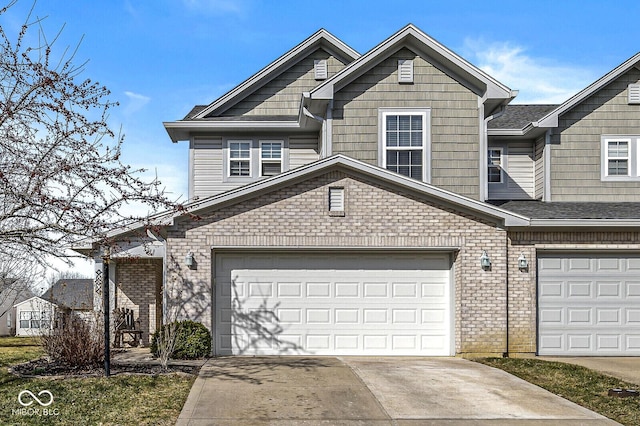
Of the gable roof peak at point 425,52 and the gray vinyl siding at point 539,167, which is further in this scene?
the gray vinyl siding at point 539,167

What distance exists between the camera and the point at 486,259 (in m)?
15.0

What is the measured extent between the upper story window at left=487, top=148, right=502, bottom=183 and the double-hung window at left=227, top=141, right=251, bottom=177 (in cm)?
705

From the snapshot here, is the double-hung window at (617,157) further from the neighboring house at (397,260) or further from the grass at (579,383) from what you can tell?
the grass at (579,383)

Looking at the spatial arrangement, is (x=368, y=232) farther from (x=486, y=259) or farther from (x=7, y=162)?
(x=7, y=162)

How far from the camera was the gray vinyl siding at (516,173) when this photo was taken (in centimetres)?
1922

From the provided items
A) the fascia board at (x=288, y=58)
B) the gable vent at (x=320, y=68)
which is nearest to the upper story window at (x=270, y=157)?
the fascia board at (x=288, y=58)

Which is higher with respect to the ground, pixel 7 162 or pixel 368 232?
pixel 7 162

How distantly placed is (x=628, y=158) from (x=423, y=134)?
5781mm

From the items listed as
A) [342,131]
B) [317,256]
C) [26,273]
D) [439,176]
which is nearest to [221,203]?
[317,256]

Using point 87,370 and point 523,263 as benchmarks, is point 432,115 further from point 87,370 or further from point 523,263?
point 87,370

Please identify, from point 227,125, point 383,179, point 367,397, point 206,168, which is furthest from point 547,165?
point 367,397

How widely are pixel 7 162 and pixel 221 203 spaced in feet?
16.8

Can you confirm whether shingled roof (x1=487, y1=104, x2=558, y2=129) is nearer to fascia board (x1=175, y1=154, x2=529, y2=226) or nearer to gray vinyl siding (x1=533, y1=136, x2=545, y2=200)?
gray vinyl siding (x1=533, y1=136, x2=545, y2=200)

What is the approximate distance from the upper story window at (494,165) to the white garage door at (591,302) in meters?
4.26
